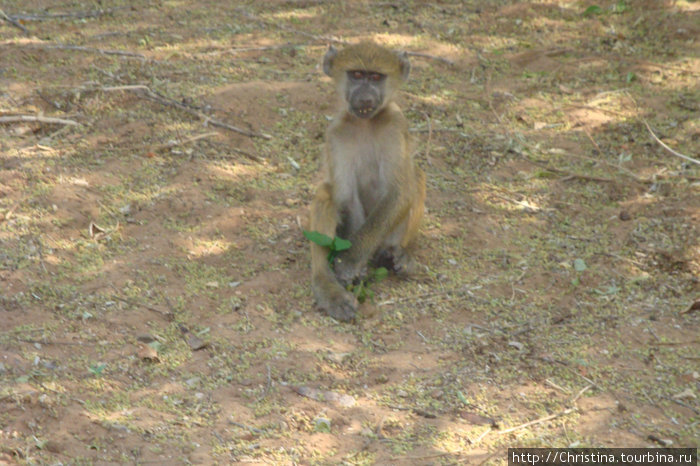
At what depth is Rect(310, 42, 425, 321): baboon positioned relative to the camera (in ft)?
20.3

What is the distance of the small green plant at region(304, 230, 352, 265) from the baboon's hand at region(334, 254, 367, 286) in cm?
5

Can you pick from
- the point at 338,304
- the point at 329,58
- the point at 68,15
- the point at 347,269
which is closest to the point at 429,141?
the point at 329,58

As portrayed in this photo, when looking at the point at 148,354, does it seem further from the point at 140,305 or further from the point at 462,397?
the point at 462,397

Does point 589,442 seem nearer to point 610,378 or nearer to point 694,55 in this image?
point 610,378

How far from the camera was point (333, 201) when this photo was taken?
6.44 m

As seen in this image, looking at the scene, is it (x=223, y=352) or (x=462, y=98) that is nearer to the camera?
(x=223, y=352)

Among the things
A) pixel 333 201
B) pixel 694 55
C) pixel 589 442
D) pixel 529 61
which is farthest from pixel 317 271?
pixel 694 55

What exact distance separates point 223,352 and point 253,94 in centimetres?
366

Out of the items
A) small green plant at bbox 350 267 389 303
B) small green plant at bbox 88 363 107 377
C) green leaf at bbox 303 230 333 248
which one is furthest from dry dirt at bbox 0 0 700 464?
green leaf at bbox 303 230 333 248

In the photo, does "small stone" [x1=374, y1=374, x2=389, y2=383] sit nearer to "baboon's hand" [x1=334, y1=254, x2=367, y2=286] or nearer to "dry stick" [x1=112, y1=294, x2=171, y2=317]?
"baboon's hand" [x1=334, y1=254, x2=367, y2=286]

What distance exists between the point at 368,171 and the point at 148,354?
7.83ft

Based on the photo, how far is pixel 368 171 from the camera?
21.6ft

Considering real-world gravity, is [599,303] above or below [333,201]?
below

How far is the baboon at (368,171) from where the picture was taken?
6.19m
